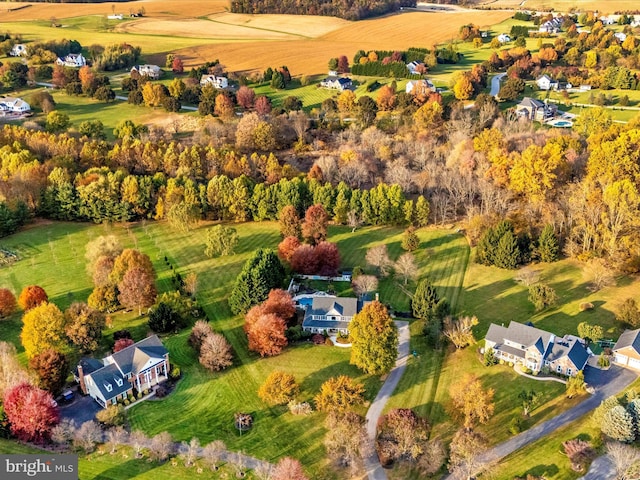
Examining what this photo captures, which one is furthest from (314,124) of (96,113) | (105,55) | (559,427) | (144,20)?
(144,20)

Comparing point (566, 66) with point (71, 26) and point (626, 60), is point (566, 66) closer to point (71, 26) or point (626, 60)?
point (626, 60)

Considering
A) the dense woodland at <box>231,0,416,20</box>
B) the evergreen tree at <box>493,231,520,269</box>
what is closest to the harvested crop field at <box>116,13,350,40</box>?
the dense woodland at <box>231,0,416,20</box>

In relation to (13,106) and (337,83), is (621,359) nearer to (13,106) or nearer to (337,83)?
(337,83)

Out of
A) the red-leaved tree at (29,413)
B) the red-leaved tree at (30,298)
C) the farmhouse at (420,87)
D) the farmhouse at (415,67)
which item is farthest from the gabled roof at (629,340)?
the farmhouse at (415,67)

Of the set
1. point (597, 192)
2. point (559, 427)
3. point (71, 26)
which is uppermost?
point (71, 26)

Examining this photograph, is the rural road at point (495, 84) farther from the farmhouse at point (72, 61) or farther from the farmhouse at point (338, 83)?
the farmhouse at point (72, 61)

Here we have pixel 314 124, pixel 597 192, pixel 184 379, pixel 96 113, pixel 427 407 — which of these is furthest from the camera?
pixel 96 113

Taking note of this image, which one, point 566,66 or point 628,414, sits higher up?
point 566,66
